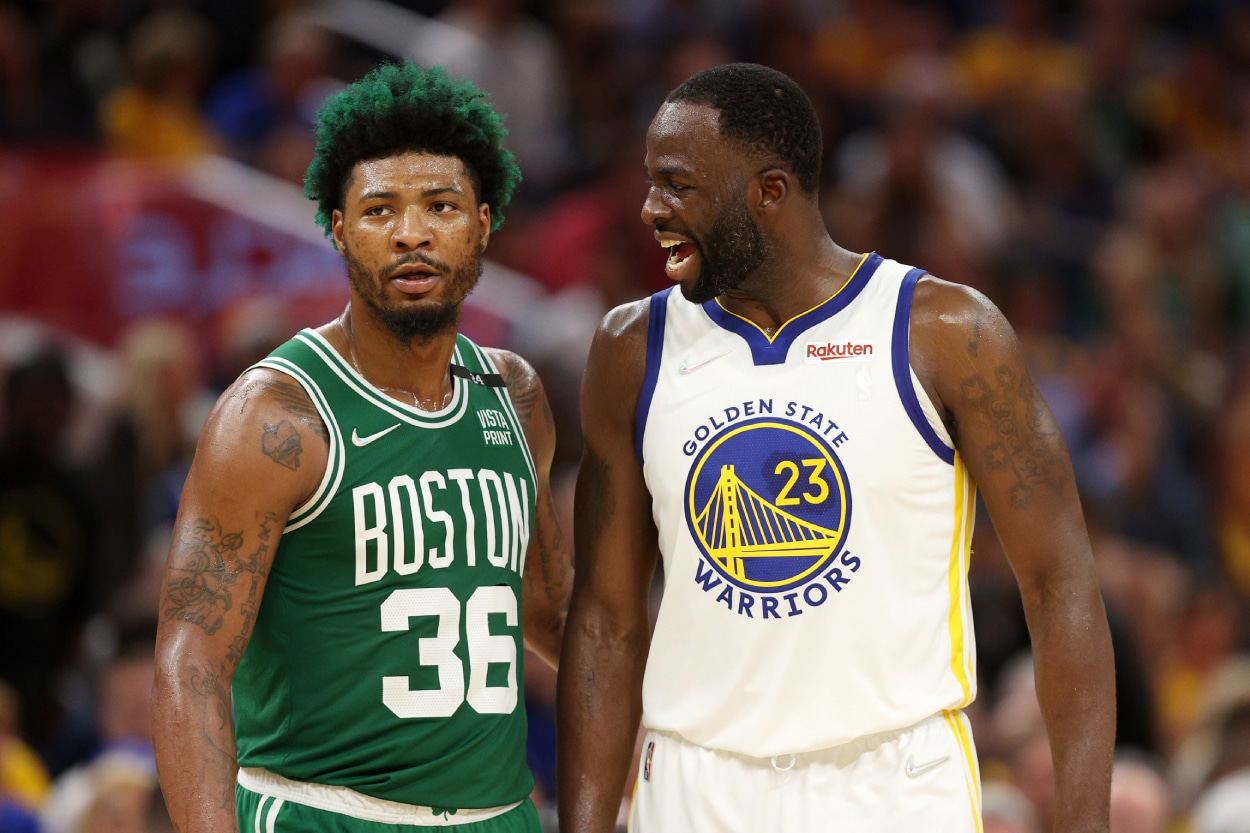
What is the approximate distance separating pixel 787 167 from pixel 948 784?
4.56ft

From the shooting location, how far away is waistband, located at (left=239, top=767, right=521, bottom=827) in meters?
3.60

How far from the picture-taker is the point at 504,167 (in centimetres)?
399

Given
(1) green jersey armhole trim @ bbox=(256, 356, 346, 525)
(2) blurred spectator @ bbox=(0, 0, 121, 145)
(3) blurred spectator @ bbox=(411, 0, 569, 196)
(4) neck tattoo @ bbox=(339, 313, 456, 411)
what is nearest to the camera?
(1) green jersey armhole trim @ bbox=(256, 356, 346, 525)

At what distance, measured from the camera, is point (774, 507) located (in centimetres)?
362

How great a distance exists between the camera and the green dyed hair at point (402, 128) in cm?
376

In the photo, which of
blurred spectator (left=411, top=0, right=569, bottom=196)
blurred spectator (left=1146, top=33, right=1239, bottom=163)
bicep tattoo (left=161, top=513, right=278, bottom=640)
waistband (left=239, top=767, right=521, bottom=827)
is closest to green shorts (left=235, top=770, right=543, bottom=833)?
waistband (left=239, top=767, right=521, bottom=827)

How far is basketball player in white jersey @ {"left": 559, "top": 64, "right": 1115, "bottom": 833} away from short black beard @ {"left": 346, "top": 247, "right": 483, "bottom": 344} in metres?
0.47

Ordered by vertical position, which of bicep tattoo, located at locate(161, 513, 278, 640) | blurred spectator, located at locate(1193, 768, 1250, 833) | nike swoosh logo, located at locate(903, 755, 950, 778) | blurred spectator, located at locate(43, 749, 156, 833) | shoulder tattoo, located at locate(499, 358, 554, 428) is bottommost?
blurred spectator, located at locate(1193, 768, 1250, 833)

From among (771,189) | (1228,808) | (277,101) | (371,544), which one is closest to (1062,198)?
(277,101)

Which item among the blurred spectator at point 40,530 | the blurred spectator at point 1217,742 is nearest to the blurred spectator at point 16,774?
the blurred spectator at point 40,530

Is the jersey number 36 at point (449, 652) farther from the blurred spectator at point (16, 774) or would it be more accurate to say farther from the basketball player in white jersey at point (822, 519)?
the blurred spectator at point (16, 774)

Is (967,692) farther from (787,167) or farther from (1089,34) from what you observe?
(1089,34)

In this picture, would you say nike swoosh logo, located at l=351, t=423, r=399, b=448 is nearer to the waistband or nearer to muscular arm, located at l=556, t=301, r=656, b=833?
muscular arm, located at l=556, t=301, r=656, b=833

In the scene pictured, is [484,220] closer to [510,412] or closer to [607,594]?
[510,412]
